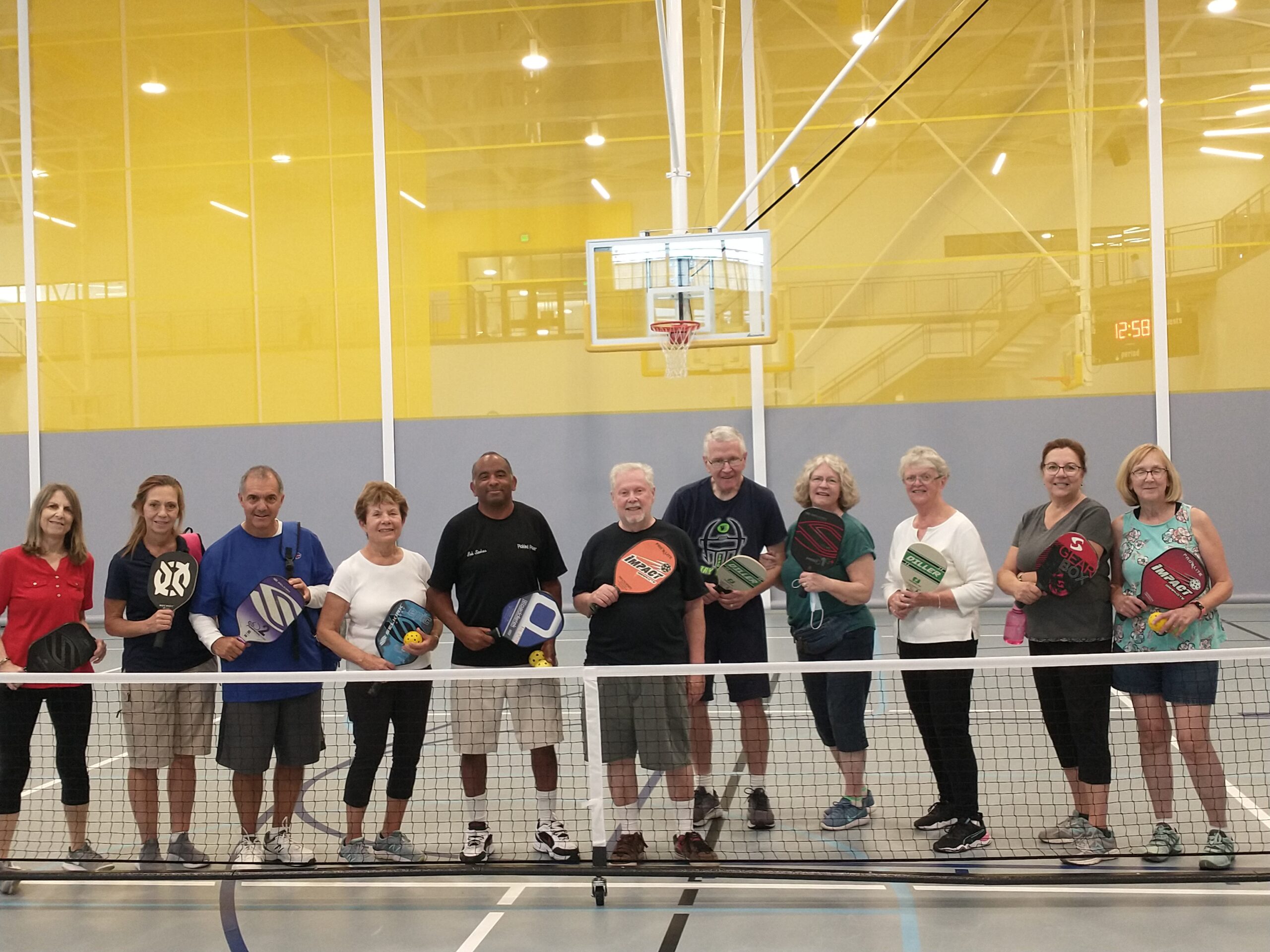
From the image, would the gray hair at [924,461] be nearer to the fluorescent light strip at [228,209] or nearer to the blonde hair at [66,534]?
the blonde hair at [66,534]

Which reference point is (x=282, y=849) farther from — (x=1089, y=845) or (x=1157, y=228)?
(x=1157, y=228)

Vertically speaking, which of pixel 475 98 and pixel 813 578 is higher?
pixel 475 98

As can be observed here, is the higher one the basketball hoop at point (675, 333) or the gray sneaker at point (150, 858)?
the basketball hoop at point (675, 333)

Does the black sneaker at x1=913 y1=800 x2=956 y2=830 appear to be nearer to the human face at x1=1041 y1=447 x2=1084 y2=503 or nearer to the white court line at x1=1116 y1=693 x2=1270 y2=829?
the white court line at x1=1116 y1=693 x2=1270 y2=829

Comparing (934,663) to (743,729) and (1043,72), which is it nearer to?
(743,729)

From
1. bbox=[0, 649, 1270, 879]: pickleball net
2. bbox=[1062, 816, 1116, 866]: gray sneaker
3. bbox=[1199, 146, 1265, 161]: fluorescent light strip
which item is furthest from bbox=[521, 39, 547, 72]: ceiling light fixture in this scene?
bbox=[1062, 816, 1116, 866]: gray sneaker

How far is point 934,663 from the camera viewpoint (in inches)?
161

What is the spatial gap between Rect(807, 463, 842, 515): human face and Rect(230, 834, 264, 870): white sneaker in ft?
9.41

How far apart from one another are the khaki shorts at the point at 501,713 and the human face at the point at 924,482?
179cm

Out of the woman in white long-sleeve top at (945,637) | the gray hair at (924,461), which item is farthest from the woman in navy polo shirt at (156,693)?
the gray hair at (924,461)

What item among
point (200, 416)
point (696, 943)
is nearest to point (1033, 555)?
point (696, 943)

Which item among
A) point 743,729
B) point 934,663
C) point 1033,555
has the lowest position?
point 743,729

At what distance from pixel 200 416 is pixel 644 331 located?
6.07 metres

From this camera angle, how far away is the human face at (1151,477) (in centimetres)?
451
